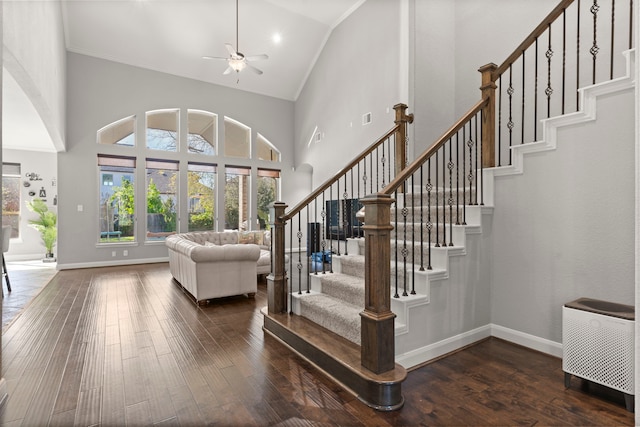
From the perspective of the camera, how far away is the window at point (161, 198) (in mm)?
8148

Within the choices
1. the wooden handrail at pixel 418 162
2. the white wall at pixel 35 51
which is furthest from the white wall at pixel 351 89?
the white wall at pixel 35 51

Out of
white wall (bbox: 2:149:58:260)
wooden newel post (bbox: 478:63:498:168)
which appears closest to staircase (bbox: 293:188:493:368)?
wooden newel post (bbox: 478:63:498:168)

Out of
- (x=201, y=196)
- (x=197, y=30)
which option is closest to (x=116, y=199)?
(x=201, y=196)

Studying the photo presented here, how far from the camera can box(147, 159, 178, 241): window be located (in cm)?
815

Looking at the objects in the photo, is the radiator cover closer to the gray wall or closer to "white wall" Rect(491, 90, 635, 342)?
"white wall" Rect(491, 90, 635, 342)

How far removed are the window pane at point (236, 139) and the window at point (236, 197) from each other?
459mm

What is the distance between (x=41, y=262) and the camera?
812cm

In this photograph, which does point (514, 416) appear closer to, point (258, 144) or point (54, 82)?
point (54, 82)

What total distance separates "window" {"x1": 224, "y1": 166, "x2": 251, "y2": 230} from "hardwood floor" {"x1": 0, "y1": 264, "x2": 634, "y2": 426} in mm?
5621

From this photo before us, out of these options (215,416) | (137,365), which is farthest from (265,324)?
(215,416)

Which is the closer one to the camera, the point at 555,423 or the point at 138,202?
the point at 555,423

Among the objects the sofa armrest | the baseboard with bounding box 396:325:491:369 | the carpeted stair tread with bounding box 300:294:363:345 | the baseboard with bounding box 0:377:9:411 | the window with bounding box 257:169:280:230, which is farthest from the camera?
the window with bounding box 257:169:280:230

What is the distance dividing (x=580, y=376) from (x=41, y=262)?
416 inches

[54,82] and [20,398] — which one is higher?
[54,82]
